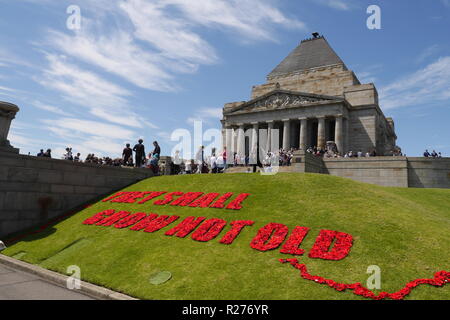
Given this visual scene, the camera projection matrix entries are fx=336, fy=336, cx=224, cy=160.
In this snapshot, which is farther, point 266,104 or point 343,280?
point 266,104

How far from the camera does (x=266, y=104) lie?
53906mm

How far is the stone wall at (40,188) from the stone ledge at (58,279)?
11.1 ft

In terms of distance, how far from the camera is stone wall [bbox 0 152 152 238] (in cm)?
1612

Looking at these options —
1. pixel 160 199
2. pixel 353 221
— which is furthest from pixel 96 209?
pixel 353 221

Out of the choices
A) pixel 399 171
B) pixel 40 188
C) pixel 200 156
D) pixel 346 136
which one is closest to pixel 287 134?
pixel 346 136

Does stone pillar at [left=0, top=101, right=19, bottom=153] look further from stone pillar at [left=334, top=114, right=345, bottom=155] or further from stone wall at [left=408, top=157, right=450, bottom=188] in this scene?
stone pillar at [left=334, top=114, right=345, bottom=155]

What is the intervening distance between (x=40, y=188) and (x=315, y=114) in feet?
133

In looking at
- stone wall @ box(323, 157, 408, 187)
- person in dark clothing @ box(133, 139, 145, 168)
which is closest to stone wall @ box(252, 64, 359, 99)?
stone wall @ box(323, 157, 408, 187)

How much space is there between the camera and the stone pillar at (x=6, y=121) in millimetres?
15950

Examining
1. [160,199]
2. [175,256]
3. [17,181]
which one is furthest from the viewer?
[160,199]

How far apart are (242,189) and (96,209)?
7.91 m

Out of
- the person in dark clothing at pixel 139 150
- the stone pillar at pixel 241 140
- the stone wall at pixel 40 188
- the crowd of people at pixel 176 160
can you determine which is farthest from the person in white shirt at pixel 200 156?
the stone pillar at pixel 241 140

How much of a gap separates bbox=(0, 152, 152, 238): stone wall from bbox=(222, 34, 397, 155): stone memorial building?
3396 centimetres
